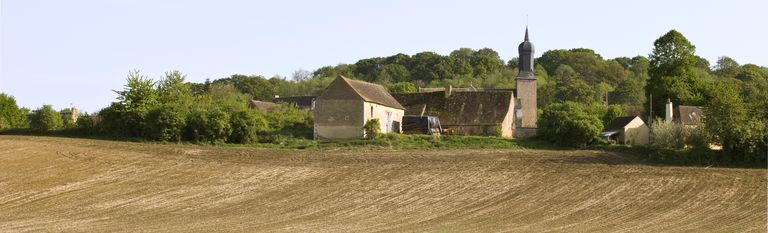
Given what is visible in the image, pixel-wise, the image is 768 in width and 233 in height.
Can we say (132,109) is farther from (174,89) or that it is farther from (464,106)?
(464,106)

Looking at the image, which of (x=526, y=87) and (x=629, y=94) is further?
(x=629, y=94)

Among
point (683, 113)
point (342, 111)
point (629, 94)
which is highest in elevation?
point (629, 94)

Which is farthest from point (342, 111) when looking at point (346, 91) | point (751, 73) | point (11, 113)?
point (751, 73)

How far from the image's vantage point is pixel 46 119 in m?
55.8

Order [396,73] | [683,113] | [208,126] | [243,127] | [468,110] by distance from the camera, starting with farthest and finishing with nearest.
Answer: [396,73] → [468,110] → [683,113] → [243,127] → [208,126]

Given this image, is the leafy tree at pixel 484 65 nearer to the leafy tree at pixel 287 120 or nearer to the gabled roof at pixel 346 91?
the leafy tree at pixel 287 120

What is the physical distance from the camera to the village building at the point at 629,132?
59906mm

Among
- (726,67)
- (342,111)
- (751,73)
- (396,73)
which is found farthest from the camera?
(396,73)

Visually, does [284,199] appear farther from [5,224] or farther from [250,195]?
[5,224]

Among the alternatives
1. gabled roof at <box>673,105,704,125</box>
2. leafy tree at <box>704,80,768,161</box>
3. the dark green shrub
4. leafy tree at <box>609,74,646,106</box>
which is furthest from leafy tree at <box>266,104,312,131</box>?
leafy tree at <box>609,74,646,106</box>

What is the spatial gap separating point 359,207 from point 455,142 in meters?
22.0

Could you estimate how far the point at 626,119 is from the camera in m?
62.2

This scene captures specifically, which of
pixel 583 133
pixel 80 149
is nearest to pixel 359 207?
pixel 80 149

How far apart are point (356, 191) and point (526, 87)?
4373 centimetres
